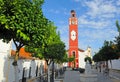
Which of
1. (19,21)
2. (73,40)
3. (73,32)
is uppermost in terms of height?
(73,32)

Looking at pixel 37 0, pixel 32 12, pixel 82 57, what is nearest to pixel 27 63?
pixel 37 0

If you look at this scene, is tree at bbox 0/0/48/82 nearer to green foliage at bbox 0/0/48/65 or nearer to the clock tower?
green foliage at bbox 0/0/48/65

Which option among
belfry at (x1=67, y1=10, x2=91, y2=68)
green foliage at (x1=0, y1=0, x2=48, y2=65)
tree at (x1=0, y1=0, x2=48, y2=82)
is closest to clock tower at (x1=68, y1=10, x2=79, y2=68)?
belfry at (x1=67, y1=10, x2=91, y2=68)

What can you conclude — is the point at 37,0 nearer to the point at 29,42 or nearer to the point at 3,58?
the point at 29,42

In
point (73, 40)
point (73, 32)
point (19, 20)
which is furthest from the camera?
point (73, 40)

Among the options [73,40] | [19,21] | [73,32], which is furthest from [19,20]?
[73,40]

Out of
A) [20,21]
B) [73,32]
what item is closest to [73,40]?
[73,32]

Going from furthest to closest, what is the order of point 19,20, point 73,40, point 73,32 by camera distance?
point 73,40, point 73,32, point 19,20

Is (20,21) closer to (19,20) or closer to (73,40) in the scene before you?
(19,20)

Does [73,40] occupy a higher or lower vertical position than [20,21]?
higher

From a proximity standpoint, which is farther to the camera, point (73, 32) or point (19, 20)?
point (73, 32)

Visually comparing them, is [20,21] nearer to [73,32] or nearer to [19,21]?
[19,21]

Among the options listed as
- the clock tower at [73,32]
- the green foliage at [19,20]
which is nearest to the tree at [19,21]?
the green foliage at [19,20]

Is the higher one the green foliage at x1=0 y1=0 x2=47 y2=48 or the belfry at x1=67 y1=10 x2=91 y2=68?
the belfry at x1=67 y1=10 x2=91 y2=68
